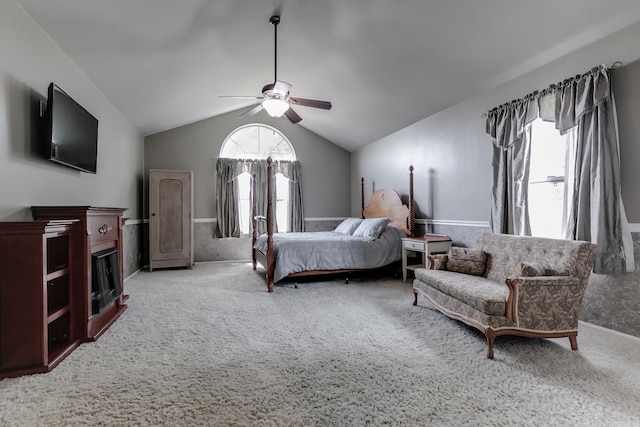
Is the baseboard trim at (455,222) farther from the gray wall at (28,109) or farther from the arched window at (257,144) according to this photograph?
the gray wall at (28,109)

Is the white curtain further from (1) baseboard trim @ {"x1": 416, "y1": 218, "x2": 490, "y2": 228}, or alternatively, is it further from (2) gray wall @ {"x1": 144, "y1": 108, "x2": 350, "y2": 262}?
(1) baseboard trim @ {"x1": 416, "y1": 218, "x2": 490, "y2": 228}

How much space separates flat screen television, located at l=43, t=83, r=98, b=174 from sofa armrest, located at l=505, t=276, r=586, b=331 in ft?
11.6

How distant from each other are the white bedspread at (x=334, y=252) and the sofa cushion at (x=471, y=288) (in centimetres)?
131

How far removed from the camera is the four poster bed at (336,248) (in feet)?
13.4

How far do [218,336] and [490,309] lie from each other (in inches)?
81.9

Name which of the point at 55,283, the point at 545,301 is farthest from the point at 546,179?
the point at 55,283

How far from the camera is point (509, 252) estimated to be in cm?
286

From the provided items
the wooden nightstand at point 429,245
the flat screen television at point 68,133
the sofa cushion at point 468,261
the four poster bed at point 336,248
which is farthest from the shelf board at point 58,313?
the wooden nightstand at point 429,245

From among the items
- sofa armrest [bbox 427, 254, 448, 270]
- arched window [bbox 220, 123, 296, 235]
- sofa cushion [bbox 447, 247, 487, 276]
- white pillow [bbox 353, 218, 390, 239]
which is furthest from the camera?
arched window [bbox 220, 123, 296, 235]

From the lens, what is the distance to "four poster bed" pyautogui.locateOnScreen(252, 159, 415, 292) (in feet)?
13.4

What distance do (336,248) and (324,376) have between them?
8.18 feet

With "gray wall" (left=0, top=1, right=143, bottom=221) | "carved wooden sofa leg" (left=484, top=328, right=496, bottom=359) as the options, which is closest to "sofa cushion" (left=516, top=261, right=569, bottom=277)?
"carved wooden sofa leg" (left=484, top=328, right=496, bottom=359)

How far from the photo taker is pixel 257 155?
6.54 metres

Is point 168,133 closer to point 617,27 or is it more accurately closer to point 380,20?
point 380,20
